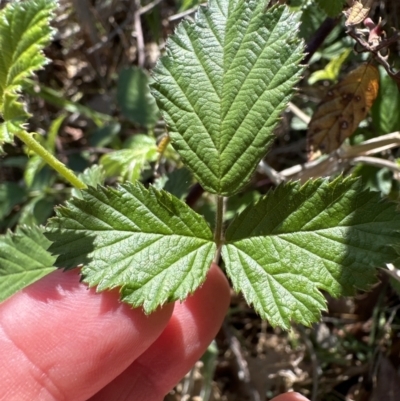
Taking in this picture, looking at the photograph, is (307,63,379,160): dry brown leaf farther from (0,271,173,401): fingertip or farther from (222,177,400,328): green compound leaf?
(0,271,173,401): fingertip

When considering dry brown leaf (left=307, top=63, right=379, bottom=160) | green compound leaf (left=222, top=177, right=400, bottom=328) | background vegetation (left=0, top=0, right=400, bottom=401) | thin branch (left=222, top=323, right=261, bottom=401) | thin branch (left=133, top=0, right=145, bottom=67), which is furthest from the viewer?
thin branch (left=133, top=0, right=145, bottom=67)

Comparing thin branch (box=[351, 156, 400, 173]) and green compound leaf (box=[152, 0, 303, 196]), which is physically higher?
green compound leaf (box=[152, 0, 303, 196])

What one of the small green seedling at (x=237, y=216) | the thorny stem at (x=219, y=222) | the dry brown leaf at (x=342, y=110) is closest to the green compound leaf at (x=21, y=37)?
the small green seedling at (x=237, y=216)

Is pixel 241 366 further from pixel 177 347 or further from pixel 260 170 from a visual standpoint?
pixel 260 170

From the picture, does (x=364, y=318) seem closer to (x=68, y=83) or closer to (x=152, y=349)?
(x=152, y=349)

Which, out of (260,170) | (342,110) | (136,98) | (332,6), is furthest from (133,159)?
(332,6)

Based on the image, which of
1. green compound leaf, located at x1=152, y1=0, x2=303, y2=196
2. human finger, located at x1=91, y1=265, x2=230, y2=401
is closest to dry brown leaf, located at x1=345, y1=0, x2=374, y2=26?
green compound leaf, located at x1=152, y1=0, x2=303, y2=196
